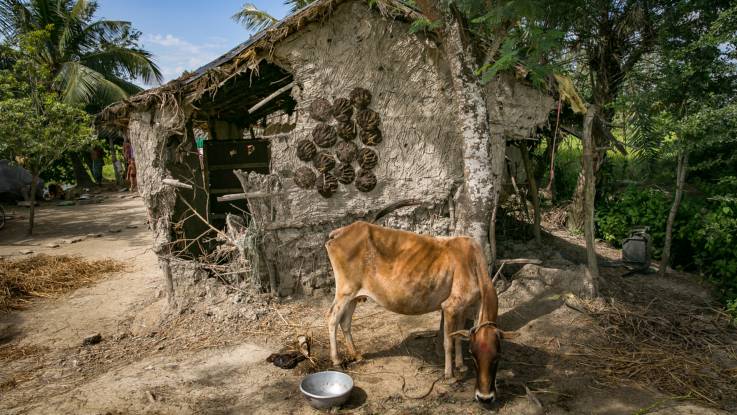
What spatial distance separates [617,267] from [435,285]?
521 centimetres

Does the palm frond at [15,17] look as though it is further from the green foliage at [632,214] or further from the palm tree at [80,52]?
the green foliage at [632,214]

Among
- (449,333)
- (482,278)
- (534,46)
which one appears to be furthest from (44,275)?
(534,46)

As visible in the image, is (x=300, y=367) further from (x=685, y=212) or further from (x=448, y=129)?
(x=685, y=212)

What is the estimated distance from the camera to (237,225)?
→ 656cm

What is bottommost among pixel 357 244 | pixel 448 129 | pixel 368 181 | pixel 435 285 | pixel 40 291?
pixel 40 291

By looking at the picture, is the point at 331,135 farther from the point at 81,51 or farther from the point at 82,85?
the point at 81,51

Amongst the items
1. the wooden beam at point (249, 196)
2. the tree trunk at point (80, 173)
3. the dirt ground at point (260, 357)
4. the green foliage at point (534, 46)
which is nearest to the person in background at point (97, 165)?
the tree trunk at point (80, 173)

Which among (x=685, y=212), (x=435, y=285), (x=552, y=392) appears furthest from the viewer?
(x=685, y=212)

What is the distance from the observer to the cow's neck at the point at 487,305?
13.0 ft

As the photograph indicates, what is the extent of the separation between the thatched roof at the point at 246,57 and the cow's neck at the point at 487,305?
12.6ft

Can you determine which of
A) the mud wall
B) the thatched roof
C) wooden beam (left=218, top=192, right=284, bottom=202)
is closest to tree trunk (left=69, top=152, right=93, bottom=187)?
the thatched roof

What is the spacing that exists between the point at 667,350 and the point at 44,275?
407 inches

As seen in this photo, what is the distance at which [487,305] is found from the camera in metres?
4.02

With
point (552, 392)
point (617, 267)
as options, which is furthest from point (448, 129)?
point (617, 267)
